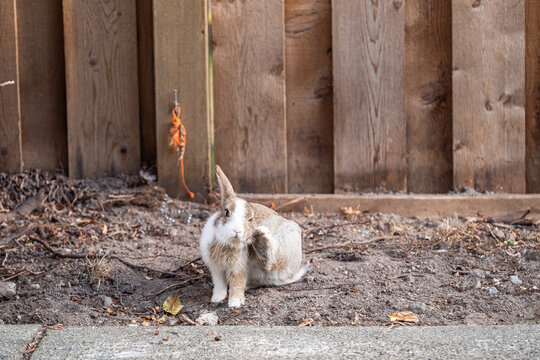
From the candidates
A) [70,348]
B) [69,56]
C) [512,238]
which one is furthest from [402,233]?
[69,56]

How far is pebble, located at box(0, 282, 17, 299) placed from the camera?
9.44 ft

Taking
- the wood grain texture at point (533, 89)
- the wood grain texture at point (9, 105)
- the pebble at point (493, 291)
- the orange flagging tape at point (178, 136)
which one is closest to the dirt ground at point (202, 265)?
the pebble at point (493, 291)

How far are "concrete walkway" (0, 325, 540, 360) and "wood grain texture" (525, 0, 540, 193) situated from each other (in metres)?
2.05

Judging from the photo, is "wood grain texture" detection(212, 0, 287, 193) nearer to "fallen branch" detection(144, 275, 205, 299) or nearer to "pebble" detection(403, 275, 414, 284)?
"fallen branch" detection(144, 275, 205, 299)

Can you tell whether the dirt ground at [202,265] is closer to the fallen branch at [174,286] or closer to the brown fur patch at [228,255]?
the fallen branch at [174,286]

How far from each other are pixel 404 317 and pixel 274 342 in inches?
25.1

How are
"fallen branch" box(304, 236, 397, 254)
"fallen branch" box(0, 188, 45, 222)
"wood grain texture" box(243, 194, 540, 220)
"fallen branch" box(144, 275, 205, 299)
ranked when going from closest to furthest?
1. "fallen branch" box(144, 275, 205, 299)
2. "fallen branch" box(304, 236, 397, 254)
3. "fallen branch" box(0, 188, 45, 222)
4. "wood grain texture" box(243, 194, 540, 220)

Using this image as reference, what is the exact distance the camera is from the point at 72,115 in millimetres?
4266

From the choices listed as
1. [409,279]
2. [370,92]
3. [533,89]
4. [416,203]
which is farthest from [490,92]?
[409,279]

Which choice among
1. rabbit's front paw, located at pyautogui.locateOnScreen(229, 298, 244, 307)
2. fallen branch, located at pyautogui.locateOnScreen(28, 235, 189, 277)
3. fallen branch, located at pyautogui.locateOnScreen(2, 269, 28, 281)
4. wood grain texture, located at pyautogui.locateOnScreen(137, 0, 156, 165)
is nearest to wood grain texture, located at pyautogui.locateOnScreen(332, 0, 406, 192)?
wood grain texture, located at pyautogui.locateOnScreen(137, 0, 156, 165)

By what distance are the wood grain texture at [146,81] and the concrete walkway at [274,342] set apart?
6.92 feet

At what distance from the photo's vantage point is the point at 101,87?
429 cm

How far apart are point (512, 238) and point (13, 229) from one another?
2913 millimetres

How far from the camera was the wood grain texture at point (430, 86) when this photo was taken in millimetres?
4152
